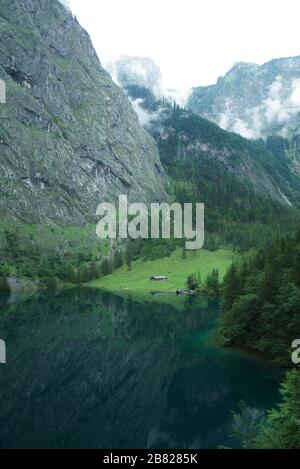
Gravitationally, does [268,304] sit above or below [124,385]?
above

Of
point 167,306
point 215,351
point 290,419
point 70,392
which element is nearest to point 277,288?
point 215,351

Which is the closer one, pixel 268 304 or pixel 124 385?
pixel 124 385

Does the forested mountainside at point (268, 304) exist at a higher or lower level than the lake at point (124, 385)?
higher

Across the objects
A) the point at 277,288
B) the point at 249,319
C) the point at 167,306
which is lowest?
the point at 167,306

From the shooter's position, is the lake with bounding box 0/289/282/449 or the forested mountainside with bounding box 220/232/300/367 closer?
the lake with bounding box 0/289/282/449

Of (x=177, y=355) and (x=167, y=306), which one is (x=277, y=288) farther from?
(x=167, y=306)

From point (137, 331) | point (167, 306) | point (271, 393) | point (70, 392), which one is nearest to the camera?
point (271, 393)

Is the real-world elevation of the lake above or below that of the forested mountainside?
below
